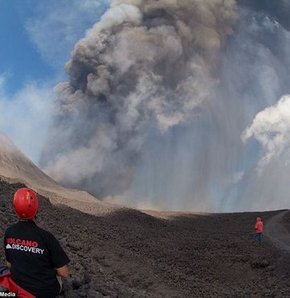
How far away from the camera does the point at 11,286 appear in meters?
5.15

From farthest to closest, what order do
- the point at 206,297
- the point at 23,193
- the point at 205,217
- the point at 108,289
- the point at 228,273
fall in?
1. the point at 205,217
2. the point at 228,273
3. the point at 206,297
4. the point at 108,289
5. the point at 23,193

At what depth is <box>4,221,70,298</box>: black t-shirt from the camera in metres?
5.05

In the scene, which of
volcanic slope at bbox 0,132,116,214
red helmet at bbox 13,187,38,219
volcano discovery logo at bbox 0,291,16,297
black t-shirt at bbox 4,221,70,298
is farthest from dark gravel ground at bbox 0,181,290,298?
volcanic slope at bbox 0,132,116,214

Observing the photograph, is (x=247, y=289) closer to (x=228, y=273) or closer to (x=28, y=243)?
(x=228, y=273)

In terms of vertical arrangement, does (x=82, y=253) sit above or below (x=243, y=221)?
below

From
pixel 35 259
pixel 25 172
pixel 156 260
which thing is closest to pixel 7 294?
pixel 35 259

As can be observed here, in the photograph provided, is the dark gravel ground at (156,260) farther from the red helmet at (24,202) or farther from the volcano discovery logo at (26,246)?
the red helmet at (24,202)

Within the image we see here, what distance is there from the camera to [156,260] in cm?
2161

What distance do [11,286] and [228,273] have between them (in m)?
17.6

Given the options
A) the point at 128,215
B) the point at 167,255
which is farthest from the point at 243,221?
the point at 167,255

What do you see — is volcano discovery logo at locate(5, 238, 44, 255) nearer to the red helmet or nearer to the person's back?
the person's back

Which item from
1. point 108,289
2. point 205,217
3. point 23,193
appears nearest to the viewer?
point 23,193

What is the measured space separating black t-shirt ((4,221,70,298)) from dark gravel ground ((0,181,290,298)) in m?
4.46

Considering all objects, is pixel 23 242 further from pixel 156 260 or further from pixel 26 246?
pixel 156 260
